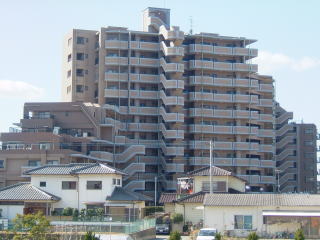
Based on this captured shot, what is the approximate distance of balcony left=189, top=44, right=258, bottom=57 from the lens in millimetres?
119625

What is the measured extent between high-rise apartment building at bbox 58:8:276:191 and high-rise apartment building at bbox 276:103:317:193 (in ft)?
41.7

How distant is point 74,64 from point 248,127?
102 ft

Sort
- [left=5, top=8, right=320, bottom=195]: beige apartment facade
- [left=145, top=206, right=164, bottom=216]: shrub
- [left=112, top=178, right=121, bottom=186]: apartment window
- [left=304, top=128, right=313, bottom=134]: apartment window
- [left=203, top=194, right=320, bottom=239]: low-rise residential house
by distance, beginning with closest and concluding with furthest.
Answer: [left=203, top=194, right=320, bottom=239]: low-rise residential house < [left=112, top=178, right=121, bottom=186]: apartment window < [left=145, top=206, right=164, bottom=216]: shrub < [left=5, top=8, right=320, bottom=195]: beige apartment facade < [left=304, top=128, right=313, bottom=134]: apartment window

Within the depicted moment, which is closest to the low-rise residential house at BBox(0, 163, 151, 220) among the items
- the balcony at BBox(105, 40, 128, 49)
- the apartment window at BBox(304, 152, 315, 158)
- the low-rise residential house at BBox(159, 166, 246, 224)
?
the low-rise residential house at BBox(159, 166, 246, 224)

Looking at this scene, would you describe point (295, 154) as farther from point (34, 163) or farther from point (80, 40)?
point (34, 163)

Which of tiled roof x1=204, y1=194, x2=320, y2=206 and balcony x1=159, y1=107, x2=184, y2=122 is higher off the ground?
balcony x1=159, y1=107, x2=184, y2=122

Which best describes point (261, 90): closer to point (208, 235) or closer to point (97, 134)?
point (97, 134)

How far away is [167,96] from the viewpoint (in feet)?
376

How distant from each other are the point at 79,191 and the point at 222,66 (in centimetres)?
4946

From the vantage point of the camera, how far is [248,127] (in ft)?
396

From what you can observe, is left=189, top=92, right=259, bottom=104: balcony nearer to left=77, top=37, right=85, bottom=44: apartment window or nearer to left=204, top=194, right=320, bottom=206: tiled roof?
left=77, top=37, right=85, bottom=44: apartment window

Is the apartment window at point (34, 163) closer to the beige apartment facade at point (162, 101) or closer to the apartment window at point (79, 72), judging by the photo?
the beige apartment facade at point (162, 101)

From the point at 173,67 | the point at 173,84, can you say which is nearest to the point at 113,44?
the point at 173,67

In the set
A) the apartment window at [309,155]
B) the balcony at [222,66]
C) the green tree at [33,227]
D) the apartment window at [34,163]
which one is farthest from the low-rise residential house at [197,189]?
the apartment window at [309,155]
